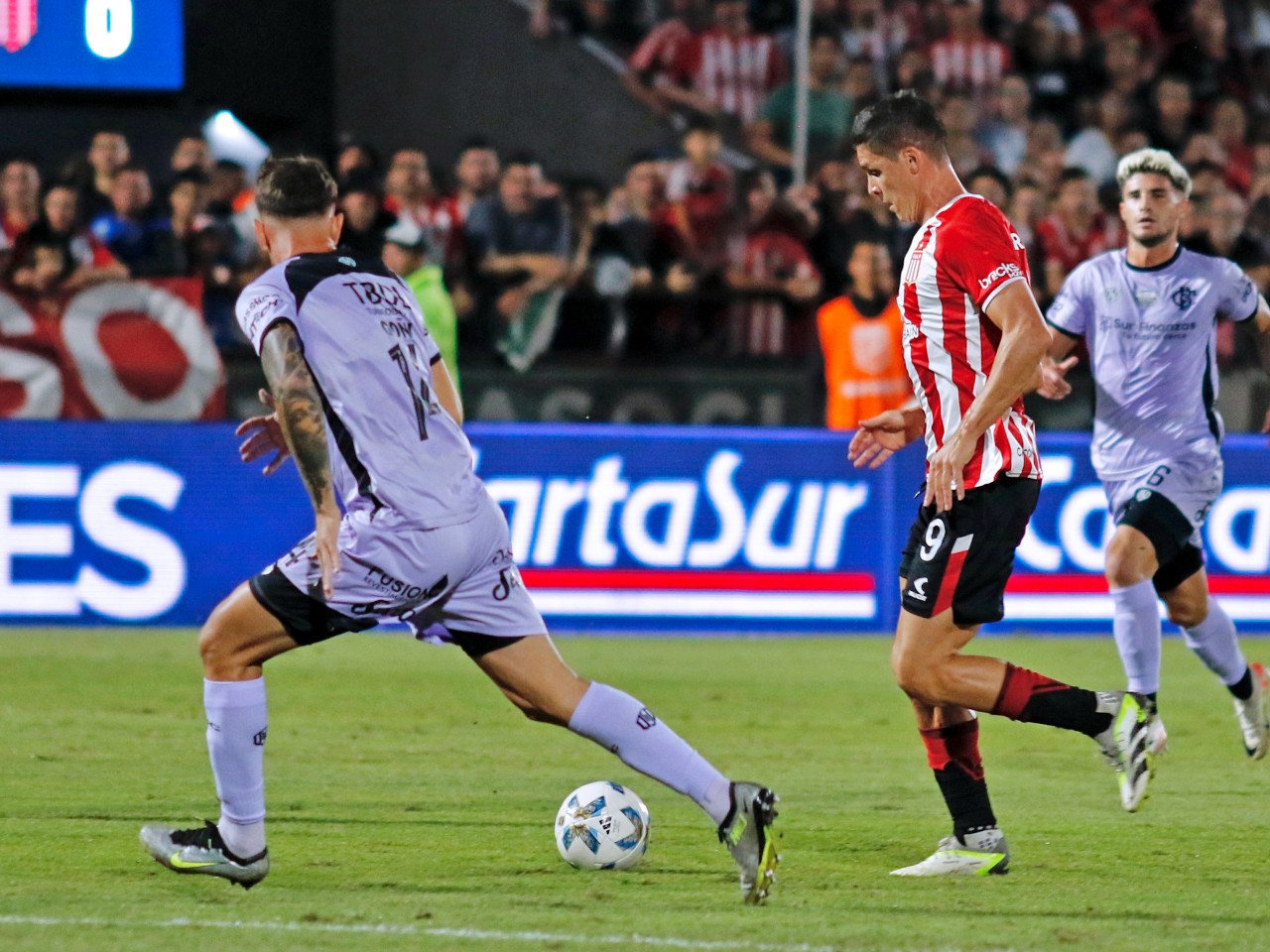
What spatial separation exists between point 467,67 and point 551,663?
11.3m

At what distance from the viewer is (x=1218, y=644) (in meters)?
7.61

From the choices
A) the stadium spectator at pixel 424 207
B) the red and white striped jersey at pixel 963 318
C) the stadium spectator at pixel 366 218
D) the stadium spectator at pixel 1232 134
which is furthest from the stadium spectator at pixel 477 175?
the red and white striped jersey at pixel 963 318

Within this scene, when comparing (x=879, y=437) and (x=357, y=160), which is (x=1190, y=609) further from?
(x=357, y=160)

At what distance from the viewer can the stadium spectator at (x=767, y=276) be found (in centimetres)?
1225

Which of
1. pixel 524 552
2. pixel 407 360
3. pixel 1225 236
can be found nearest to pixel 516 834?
pixel 407 360

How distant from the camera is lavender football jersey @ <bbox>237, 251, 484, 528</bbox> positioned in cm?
481

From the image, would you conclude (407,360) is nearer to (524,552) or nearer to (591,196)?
(524,552)

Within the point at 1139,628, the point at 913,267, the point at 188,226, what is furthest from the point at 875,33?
the point at 913,267

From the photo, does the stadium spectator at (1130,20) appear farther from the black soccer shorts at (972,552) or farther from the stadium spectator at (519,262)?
the black soccer shorts at (972,552)

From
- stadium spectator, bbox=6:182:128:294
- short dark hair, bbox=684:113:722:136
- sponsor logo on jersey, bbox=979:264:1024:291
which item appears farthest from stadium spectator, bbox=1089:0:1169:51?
sponsor logo on jersey, bbox=979:264:1024:291

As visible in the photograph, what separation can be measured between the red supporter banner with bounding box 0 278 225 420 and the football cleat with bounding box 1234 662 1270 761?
6.39 m

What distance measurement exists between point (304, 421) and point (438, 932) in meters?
1.36

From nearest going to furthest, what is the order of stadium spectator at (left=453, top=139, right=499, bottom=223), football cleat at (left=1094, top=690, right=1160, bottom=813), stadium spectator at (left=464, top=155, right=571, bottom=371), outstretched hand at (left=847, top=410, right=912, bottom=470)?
1. football cleat at (left=1094, top=690, right=1160, bottom=813)
2. outstretched hand at (left=847, top=410, right=912, bottom=470)
3. stadium spectator at (left=464, top=155, right=571, bottom=371)
4. stadium spectator at (left=453, top=139, right=499, bottom=223)

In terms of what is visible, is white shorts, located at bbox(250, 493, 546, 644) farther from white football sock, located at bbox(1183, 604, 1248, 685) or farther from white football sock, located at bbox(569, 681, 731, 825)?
white football sock, located at bbox(1183, 604, 1248, 685)
